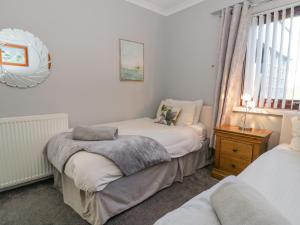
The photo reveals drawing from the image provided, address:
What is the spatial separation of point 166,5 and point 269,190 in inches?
127

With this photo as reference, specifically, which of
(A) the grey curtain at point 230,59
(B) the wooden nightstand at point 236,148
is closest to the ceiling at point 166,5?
(A) the grey curtain at point 230,59

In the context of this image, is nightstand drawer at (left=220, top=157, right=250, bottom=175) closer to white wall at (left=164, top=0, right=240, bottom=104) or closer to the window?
the window

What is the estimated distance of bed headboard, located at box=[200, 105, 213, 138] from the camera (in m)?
2.78

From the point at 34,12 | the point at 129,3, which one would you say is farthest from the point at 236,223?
the point at 129,3

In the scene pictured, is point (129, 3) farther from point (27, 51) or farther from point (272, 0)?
point (272, 0)

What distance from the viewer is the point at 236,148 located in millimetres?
2205

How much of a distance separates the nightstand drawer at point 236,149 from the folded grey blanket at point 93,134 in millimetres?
1375

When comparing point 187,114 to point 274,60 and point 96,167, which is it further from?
point 96,167

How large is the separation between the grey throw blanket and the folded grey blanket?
66mm

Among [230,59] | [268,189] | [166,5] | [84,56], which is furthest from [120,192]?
[166,5]

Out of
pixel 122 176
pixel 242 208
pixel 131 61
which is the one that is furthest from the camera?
pixel 131 61

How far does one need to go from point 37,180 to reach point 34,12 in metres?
2.00

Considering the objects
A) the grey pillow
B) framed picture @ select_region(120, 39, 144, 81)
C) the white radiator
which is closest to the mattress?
the white radiator

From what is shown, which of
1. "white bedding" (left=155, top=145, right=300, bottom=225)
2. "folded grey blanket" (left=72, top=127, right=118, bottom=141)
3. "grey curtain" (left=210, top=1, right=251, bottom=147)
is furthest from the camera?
"grey curtain" (left=210, top=1, right=251, bottom=147)
